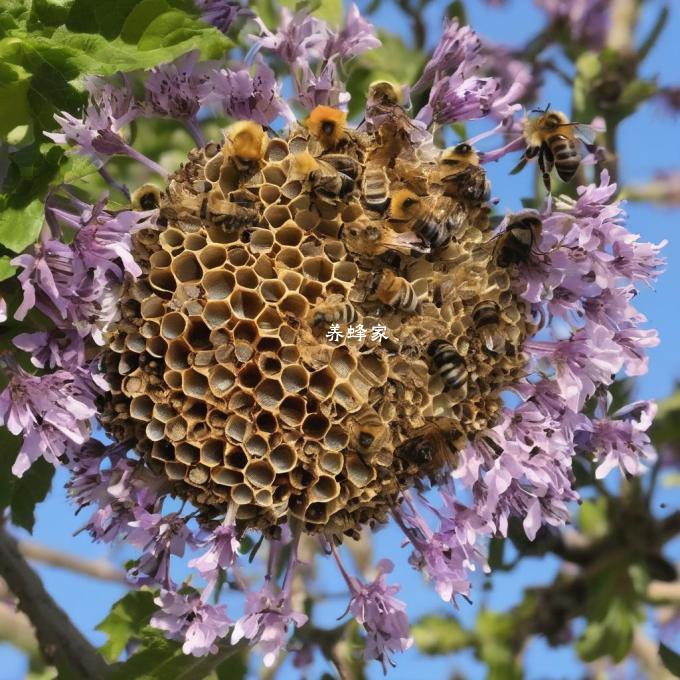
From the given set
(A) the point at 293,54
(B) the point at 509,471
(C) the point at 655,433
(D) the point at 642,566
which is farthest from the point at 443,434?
(D) the point at 642,566

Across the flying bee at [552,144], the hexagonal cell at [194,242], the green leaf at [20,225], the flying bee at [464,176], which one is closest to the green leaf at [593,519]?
the flying bee at [552,144]

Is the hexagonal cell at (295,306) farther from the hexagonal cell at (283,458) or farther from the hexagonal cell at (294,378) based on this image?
the hexagonal cell at (283,458)

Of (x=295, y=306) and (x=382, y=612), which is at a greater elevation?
(x=295, y=306)

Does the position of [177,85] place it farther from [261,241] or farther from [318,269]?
[318,269]

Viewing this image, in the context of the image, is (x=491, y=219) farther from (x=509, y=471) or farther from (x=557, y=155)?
(x=509, y=471)

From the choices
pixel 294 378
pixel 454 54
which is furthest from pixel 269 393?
pixel 454 54

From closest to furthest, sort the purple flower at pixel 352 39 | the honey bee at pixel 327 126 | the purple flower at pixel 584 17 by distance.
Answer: the honey bee at pixel 327 126, the purple flower at pixel 352 39, the purple flower at pixel 584 17
